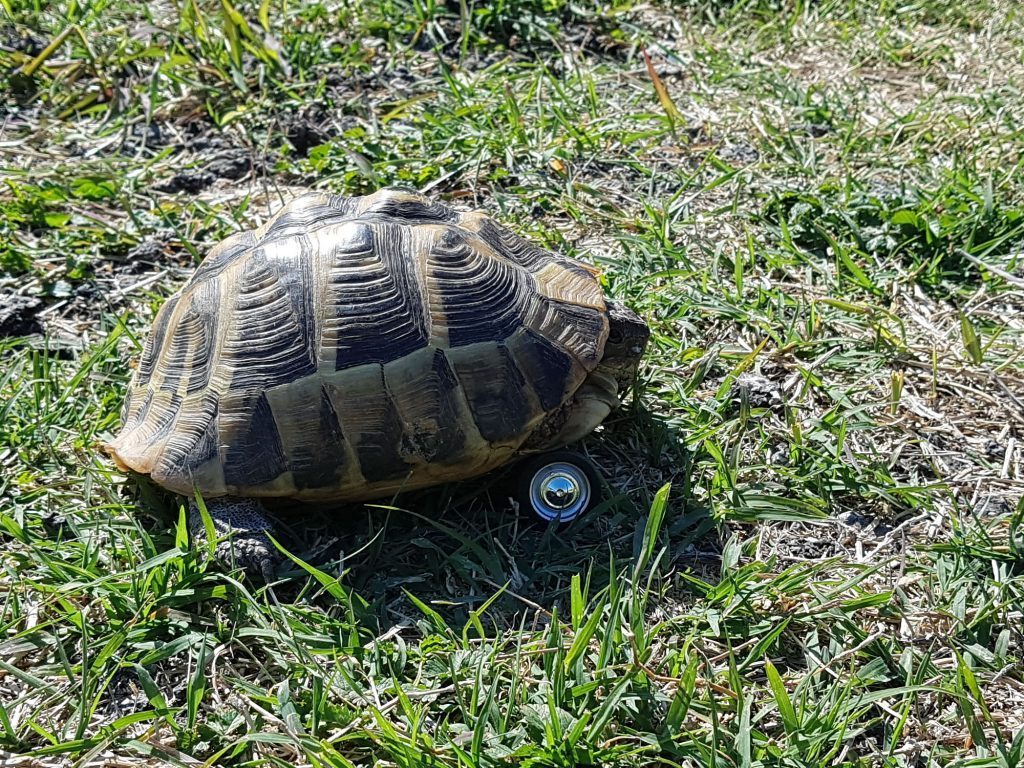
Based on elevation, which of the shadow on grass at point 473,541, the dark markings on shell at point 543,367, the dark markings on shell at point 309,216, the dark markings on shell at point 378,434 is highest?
the dark markings on shell at point 309,216

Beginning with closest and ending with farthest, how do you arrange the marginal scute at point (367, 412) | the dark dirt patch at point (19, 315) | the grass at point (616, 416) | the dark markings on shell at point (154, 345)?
1. the grass at point (616, 416)
2. the marginal scute at point (367, 412)
3. the dark markings on shell at point (154, 345)
4. the dark dirt patch at point (19, 315)

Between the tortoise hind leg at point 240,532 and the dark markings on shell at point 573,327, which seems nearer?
the tortoise hind leg at point 240,532

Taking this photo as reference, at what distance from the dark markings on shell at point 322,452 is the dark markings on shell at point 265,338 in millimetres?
136

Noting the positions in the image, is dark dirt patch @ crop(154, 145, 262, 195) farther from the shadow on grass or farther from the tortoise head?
the tortoise head

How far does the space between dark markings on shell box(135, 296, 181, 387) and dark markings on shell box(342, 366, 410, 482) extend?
85 centimetres

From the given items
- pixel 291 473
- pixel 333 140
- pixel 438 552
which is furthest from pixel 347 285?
pixel 333 140

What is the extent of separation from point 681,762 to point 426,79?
4.36 m

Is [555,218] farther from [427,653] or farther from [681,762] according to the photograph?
[681,762]

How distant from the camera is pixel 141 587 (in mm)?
2854

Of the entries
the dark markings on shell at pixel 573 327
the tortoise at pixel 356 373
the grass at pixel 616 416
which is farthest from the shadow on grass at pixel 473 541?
the dark markings on shell at pixel 573 327

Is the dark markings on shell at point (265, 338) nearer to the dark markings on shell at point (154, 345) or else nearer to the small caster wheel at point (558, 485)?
the dark markings on shell at point (154, 345)

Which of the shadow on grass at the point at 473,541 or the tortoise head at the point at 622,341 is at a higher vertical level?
the tortoise head at the point at 622,341

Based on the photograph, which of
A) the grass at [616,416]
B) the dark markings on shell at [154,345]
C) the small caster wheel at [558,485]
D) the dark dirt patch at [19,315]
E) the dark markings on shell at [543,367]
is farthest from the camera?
the dark dirt patch at [19,315]

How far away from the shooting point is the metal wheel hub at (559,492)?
3186 millimetres
